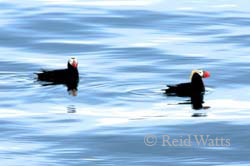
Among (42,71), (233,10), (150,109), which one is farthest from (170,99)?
(233,10)

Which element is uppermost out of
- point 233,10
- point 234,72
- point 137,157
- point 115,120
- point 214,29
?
point 233,10

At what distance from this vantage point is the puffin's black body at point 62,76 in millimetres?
29297

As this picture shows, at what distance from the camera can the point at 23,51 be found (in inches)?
1385

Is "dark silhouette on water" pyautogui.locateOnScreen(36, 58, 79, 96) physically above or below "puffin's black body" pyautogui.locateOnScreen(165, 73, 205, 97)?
above

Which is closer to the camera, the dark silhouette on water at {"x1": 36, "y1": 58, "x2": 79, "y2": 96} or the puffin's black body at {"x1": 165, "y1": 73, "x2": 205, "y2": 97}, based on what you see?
the puffin's black body at {"x1": 165, "y1": 73, "x2": 205, "y2": 97}

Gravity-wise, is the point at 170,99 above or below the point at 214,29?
below

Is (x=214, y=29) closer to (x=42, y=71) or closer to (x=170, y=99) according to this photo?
(x=42, y=71)

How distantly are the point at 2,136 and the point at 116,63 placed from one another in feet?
36.4

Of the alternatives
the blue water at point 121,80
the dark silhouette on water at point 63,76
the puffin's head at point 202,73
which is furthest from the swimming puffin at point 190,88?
the dark silhouette on water at point 63,76

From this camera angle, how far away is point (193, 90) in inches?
1090

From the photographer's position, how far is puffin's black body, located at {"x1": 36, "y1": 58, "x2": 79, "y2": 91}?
2930 cm

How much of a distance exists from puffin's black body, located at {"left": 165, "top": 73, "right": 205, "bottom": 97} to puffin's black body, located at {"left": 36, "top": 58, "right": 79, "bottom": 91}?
3.29 metres

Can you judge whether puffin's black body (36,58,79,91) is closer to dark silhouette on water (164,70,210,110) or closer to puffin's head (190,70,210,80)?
dark silhouette on water (164,70,210,110)

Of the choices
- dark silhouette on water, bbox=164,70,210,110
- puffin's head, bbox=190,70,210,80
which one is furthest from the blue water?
puffin's head, bbox=190,70,210,80
